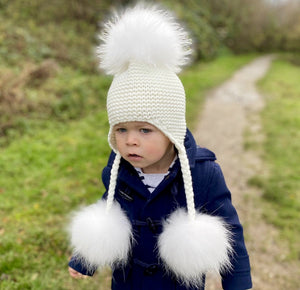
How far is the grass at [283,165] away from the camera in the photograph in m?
3.62

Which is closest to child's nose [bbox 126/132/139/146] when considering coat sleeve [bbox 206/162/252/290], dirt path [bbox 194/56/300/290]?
coat sleeve [bbox 206/162/252/290]

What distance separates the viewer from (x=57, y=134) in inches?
216

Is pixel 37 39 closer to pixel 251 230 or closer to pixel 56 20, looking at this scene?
pixel 56 20

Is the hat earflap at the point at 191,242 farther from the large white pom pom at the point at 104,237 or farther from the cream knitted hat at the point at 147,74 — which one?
the large white pom pom at the point at 104,237

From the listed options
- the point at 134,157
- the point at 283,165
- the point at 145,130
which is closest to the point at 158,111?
the point at 145,130

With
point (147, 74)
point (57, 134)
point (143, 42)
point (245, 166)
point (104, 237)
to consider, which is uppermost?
point (143, 42)

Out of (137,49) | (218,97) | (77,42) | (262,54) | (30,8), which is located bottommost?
(262,54)

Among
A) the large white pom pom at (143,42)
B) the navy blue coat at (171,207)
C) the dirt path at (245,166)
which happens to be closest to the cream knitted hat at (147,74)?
the large white pom pom at (143,42)

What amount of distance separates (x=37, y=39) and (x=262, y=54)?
2087 cm

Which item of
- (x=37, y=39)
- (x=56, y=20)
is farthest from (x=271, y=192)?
(x=56, y=20)

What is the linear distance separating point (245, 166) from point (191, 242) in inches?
158

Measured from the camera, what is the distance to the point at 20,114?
563cm

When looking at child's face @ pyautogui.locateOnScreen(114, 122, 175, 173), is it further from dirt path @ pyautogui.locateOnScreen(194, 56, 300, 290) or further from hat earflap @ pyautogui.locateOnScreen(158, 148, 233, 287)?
dirt path @ pyautogui.locateOnScreen(194, 56, 300, 290)

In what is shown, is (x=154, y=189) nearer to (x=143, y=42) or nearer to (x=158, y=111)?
(x=158, y=111)
